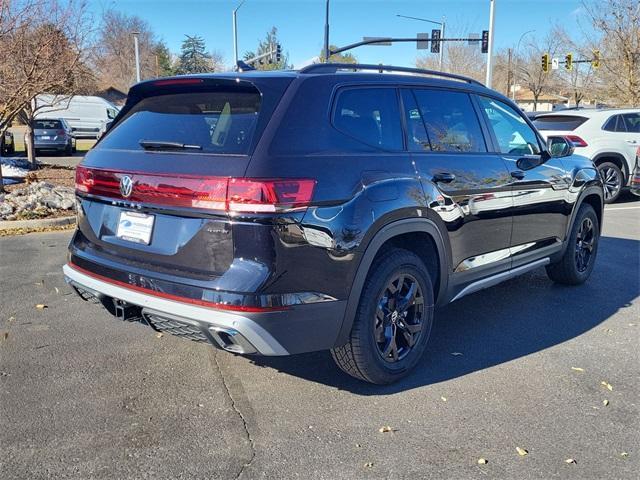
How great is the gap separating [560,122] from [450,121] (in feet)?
28.2

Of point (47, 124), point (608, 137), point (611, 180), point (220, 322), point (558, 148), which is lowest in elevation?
point (220, 322)

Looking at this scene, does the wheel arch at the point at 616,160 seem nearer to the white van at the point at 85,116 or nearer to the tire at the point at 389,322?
the tire at the point at 389,322

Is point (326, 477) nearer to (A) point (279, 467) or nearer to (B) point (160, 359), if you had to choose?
(A) point (279, 467)

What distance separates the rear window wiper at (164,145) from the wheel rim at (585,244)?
411 centimetres

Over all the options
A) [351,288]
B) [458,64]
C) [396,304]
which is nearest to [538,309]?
[396,304]

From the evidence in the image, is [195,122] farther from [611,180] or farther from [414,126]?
[611,180]

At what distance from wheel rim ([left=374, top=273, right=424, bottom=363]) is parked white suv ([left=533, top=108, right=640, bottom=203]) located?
8.82m

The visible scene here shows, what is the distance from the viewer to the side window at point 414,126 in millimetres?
3629

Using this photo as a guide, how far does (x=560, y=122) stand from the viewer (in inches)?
454

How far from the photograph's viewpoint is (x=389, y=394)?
3469mm

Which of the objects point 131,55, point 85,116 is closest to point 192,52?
point 131,55

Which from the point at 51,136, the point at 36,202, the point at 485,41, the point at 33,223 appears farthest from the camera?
the point at 485,41

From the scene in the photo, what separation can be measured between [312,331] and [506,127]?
273 cm

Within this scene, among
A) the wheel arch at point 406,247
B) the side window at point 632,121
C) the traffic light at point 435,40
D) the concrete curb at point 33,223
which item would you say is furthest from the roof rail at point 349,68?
the traffic light at point 435,40
